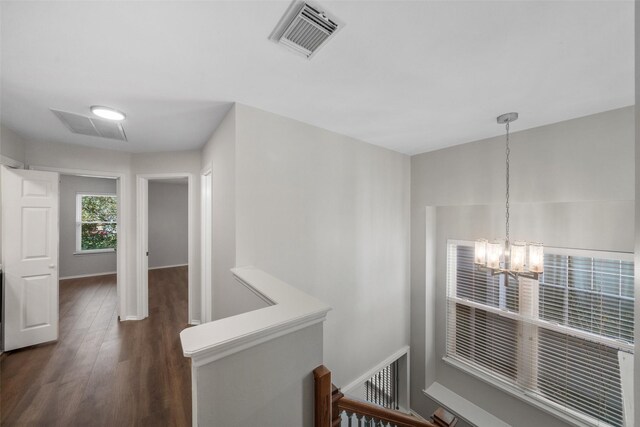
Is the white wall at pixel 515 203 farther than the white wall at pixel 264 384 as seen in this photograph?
Yes

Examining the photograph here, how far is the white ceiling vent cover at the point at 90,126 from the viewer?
2.28 m

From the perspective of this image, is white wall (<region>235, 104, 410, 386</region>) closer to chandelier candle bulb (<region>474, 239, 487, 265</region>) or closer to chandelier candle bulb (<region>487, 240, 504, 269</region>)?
chandelier candle bulb (<region>474, 239, 487, 265</region>)

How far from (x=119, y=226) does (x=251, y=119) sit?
2828mm

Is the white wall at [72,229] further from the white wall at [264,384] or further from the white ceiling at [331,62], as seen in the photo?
the white wall at [264,384]

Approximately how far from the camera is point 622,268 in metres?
2.37

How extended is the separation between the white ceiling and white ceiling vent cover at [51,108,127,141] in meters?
0.10

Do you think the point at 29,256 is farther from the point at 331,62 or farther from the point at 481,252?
the point at 481,252

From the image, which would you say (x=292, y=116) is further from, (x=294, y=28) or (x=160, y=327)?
(x=160, y=327)

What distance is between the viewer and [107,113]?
7.21 ft

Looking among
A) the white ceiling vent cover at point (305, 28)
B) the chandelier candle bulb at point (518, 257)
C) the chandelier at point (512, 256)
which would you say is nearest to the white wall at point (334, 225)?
the white ceiling vent cover at point (305, 28)

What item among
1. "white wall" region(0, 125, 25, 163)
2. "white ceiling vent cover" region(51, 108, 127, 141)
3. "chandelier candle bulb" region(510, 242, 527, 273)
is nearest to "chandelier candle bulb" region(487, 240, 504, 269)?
"chandelier candle bulb" region(510, 242, 527, 273)

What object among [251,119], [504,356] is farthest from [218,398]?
[504,356]

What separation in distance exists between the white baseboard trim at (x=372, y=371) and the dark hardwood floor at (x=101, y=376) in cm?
177

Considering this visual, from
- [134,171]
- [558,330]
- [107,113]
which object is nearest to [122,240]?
[134,171]
